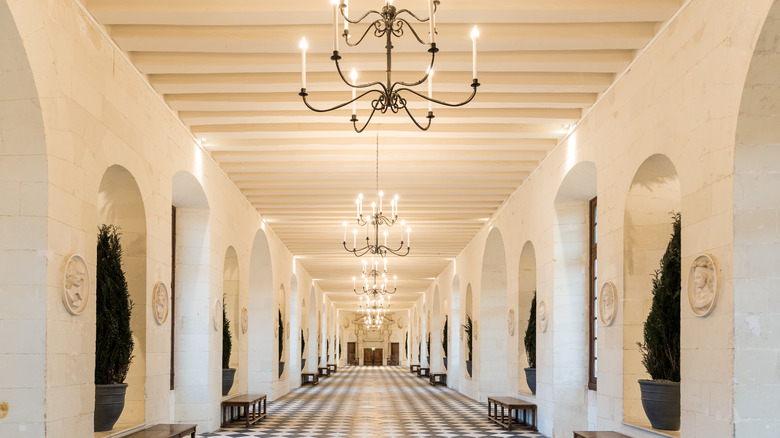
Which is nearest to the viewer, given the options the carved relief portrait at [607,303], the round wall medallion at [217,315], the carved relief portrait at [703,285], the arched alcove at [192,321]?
the carved relief portrait at [703,285]

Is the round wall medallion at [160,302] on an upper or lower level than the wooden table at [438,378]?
upper

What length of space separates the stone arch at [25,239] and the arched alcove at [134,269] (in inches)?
84.9

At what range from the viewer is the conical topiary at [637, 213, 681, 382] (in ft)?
20.9

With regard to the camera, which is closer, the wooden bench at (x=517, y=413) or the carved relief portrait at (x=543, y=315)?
the carved relief portrait at (x=543, y=315)

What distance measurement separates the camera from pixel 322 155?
10.2 m

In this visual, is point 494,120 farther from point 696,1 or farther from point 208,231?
point 208,231

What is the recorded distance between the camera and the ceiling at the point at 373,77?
5898 millimetres

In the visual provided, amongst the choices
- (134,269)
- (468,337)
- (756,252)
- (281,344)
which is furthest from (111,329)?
(468,337)

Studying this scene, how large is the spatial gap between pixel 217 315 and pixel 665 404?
6355 millimetres

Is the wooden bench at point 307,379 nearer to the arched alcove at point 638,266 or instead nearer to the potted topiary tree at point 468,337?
the potted topiary tree at point 468,337

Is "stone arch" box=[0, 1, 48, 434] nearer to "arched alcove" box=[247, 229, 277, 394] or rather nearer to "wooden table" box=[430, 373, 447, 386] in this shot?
"arched alcove" box=[247, 229, 277, 394]

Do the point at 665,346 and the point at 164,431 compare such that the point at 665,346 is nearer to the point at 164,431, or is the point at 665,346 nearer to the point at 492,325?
the point at 164,431

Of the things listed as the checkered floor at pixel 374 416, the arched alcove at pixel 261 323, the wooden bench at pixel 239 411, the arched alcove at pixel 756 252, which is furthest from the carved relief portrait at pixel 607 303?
the arched alcove at pixel 261 323

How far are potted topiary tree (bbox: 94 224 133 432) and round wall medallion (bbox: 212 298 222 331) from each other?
11.5 ft
